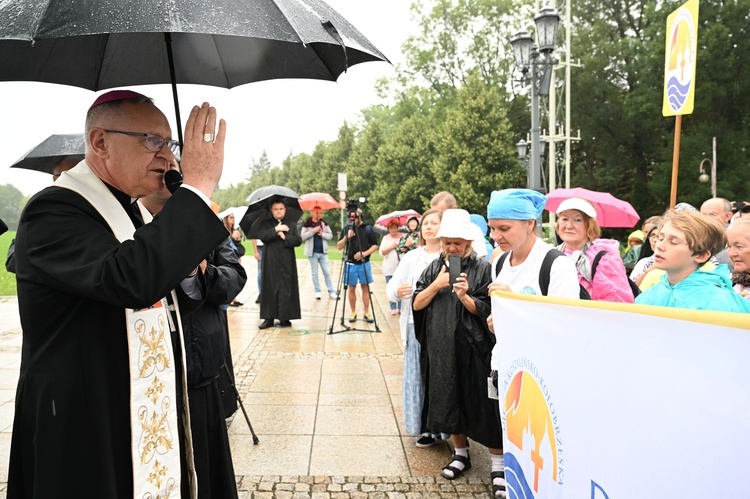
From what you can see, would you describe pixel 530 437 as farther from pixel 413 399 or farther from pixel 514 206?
pixel 413 399

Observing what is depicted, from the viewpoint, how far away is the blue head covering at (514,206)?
144 inches

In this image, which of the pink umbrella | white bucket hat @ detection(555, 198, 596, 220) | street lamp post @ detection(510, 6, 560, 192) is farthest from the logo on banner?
street lamp post @ detection(510, 6, 560, 192)

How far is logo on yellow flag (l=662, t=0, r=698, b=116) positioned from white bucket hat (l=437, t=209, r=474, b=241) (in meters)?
2.84

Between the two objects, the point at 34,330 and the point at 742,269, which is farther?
the point at 742,269

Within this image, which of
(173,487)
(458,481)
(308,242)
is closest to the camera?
(173,487)

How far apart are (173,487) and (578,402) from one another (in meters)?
1.34

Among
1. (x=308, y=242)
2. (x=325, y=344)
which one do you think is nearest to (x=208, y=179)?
(x=325, y=344)

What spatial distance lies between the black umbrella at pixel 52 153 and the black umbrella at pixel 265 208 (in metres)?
5.38

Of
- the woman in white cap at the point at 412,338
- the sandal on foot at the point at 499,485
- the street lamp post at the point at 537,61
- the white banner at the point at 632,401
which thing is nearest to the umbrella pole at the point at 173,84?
the white banner at the point at 632,401

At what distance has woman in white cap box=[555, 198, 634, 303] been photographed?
4.65 meters

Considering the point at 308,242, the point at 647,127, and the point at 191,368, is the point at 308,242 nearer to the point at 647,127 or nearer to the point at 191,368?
the point at 191,368

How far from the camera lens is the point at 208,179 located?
1.79 metres

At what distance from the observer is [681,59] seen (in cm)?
624

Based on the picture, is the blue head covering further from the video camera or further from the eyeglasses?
the video camera
